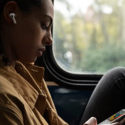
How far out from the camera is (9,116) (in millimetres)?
708

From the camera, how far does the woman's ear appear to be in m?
0.92

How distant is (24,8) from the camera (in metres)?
0.93

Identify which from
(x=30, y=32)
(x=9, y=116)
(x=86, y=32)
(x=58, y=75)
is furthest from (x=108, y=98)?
(x=9, y=116)

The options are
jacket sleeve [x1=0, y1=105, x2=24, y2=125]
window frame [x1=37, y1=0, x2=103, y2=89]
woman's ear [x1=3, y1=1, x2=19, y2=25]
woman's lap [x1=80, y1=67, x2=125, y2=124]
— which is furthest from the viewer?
window frame [x1=37, y1=0, x2=103, y2=89]

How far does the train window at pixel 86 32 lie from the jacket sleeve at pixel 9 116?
1147mm

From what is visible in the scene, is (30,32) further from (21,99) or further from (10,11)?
(21,99)

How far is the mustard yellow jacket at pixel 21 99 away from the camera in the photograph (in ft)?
2.36

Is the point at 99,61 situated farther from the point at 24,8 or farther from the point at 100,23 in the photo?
the point at 24,8

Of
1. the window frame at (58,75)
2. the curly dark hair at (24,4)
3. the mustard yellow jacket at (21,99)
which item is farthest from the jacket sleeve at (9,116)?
the window frame at (58,75)

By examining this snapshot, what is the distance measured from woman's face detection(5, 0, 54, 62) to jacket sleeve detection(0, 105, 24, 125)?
0.29m

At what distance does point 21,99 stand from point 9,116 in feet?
0.43

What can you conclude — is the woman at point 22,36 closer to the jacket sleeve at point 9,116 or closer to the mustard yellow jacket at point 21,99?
the mustard yellow jacket at point 21,99

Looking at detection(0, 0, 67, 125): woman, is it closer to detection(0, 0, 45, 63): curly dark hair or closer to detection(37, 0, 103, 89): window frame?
detection(0, 0, 45, 63): curly dark hair

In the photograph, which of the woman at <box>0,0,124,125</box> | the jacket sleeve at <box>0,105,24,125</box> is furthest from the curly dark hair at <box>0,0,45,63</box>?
the jacket sleeve at <box>0,105,24,125</box>
